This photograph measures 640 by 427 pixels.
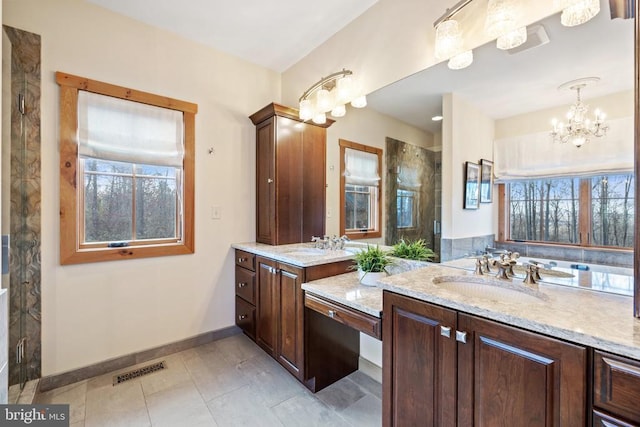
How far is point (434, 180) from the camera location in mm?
1789

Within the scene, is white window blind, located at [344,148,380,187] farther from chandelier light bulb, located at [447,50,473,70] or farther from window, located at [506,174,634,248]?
window, located at [506,174,634,248]

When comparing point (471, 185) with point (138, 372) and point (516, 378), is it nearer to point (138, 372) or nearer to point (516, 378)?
point (516, 378)

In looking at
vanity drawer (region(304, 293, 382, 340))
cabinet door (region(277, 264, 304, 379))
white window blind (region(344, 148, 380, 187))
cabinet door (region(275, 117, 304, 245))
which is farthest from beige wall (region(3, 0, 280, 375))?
vanity drawer (region(304, 293, 382, 340))

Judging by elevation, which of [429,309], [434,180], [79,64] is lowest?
[429,309]

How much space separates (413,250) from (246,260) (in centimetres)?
148

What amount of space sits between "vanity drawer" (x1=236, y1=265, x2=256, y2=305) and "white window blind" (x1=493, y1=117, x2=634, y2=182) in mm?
1994

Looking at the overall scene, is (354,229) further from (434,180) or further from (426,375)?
(426,375)

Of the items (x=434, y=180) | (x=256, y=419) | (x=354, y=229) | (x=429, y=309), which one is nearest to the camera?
(x=429, y=309)

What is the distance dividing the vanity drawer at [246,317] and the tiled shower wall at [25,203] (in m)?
1.39

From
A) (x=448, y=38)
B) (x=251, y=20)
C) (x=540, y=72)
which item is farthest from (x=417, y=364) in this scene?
(x=251, y=20)

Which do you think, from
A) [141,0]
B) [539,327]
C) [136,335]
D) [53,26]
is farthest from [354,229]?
[53,26]

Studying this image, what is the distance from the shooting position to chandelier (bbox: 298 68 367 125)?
2297 mm

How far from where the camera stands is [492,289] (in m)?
1.36

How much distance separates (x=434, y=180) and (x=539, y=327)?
3.50 ft
